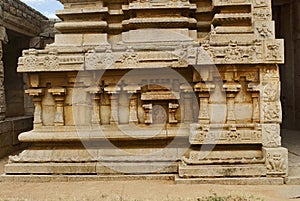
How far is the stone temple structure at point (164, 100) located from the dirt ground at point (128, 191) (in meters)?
0.29

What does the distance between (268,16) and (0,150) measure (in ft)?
22.3

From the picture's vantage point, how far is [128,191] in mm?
4934

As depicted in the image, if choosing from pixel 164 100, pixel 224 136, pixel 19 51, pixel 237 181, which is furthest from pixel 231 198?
pixel 19 51

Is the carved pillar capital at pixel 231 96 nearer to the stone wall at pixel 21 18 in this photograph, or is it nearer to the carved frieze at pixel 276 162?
the carved frieze at pixel 276 162

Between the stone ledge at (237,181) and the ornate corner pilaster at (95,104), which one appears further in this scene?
the ornate corner pilaster at (95,104)

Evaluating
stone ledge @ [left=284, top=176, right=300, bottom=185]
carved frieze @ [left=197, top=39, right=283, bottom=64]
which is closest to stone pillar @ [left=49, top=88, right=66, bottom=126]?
carved frieze @ [left=197, top=39, right=283, bottom=64]

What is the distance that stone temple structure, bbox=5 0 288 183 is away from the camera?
5441 mm

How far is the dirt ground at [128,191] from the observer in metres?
4.58

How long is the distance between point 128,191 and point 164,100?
1.62 metres

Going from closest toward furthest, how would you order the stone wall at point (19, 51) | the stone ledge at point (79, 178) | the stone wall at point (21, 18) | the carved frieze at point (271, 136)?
the carved frieze at point (271, 136) → the stone ledge at point (79, 178) → the stone wall at point (21, 18) → the stone wall at point (19, 51)

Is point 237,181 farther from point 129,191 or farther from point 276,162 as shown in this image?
point 129,191

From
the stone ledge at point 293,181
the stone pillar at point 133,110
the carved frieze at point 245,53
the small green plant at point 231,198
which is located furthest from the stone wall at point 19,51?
the stone ledge at point 293,181

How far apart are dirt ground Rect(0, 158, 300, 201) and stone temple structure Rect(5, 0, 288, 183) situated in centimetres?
29

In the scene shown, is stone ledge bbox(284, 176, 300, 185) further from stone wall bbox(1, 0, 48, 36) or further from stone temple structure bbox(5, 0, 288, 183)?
stone wall bbox(1, 0, 48, 36)
